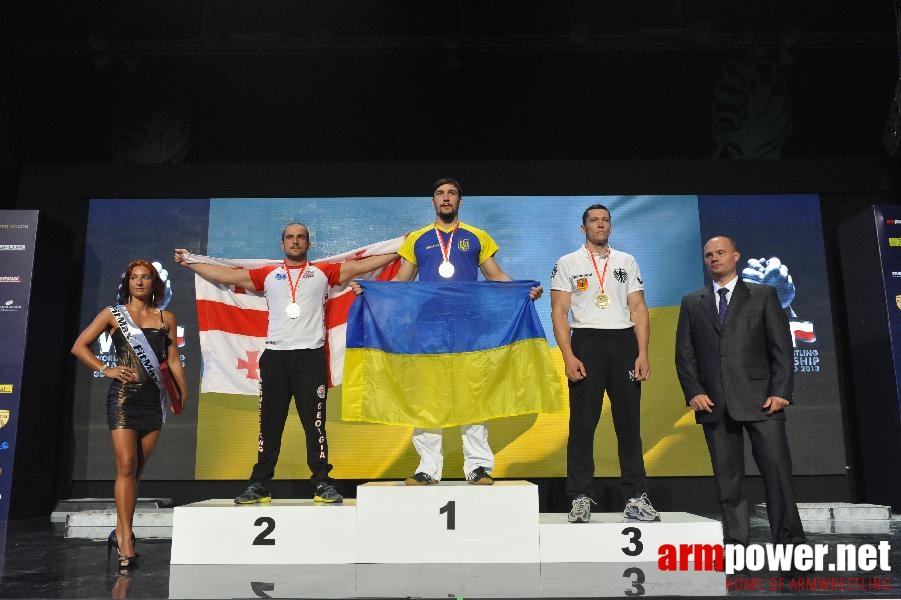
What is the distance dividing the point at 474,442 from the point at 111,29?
461 cm

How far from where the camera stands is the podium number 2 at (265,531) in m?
3.41

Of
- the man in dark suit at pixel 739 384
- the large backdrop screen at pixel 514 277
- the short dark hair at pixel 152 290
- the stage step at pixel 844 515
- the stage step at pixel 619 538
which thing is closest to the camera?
the stage step at pixel 619 538

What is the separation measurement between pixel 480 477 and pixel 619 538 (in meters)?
0.70

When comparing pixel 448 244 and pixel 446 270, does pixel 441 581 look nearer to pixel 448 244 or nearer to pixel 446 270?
pixel 446 270

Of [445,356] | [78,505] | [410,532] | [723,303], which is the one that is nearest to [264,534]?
[410,532]

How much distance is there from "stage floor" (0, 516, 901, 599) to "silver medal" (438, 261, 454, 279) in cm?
147

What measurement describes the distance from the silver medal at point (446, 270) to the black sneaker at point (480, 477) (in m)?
1.02

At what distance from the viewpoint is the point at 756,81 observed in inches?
241

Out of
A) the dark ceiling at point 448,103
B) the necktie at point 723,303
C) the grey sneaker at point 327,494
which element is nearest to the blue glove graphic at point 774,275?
the dark ceiling at point 448,103

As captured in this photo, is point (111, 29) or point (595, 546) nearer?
point (595, 546)

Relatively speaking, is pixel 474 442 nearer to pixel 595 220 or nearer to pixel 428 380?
pixel 428 380

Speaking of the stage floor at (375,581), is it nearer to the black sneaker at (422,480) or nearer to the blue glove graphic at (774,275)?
the black sneaker at (422,480)

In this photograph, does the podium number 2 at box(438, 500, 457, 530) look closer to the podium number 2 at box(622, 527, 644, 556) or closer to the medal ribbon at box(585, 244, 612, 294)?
the podium number 2 at box(622, 527, 644, 556)

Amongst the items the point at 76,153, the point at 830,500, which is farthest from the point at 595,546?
the point at 76,153
